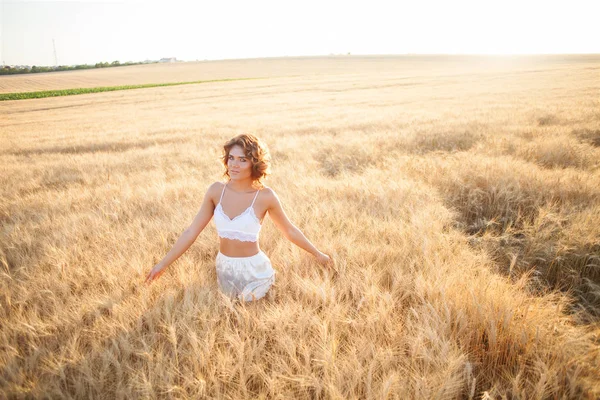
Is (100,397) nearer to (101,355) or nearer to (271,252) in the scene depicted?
(101,355)

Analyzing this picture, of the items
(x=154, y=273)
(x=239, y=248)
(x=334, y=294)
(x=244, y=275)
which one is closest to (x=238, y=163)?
(x=239, y=248)

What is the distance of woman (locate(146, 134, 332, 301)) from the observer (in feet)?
6.51

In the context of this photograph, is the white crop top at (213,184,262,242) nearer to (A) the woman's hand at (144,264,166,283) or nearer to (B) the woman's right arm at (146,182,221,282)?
(B) the woman's right arm at (146,182,221,282)

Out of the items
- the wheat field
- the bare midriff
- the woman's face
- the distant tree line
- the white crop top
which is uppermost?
the distant tree line

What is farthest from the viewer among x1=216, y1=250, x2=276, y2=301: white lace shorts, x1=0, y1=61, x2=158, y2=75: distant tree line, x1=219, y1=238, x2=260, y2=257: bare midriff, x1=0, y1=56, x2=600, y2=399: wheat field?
x1=0, y1=61, x2=158, y2=75: distant tree line

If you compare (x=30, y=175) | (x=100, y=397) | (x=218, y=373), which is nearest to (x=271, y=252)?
(x=218, y=373)

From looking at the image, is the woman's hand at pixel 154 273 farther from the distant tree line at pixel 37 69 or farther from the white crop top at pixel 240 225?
the distant tree line at pixel 37 69

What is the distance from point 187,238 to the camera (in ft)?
6.78

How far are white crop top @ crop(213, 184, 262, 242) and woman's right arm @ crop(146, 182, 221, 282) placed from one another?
0.14 meters

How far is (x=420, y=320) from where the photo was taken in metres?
1.54

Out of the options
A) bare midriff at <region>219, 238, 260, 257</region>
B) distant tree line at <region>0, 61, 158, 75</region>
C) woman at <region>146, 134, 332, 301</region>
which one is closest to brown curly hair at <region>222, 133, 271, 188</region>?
woman at <region>146, 134, 332, 301</region>

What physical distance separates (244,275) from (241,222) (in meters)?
0.35

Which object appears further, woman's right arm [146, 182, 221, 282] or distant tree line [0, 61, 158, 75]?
distant tree line [0, 61, 158, 75]

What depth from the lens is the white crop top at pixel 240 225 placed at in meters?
1.98
